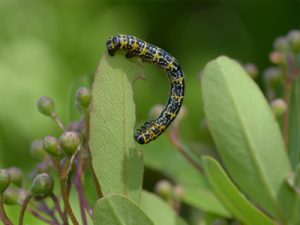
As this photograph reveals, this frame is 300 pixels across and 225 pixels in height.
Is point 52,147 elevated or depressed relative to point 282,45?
depressed

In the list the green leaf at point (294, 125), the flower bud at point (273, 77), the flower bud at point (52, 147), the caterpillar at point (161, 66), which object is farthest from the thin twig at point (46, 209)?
the flower bud at point (273, 77)

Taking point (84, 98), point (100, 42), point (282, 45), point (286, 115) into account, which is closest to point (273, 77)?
point (282, 45)

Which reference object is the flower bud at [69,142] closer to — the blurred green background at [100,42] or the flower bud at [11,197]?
the flower bud at [11,197]

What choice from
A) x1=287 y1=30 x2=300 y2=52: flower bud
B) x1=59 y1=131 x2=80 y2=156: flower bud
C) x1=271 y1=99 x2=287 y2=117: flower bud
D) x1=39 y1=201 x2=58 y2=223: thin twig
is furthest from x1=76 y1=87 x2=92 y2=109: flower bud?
x1=287 y1=30 x2=300 y2=52: flower bud

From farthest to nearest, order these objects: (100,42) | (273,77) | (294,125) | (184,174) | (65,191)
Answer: (100,42) → (184,174) → (273,77) → (294,125) → (65,191)

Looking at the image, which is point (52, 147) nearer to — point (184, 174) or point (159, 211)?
point (159, 211)

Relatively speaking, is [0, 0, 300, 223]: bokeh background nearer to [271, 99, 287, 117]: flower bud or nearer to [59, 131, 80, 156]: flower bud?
[271, 99, 287, 117]: flower bud

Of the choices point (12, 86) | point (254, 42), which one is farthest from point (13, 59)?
point (254, 42)
